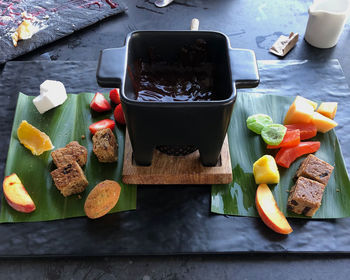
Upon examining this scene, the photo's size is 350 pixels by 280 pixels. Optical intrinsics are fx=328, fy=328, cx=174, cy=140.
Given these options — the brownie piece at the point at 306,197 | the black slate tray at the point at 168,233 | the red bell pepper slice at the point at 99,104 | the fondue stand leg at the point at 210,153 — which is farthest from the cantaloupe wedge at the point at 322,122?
the red bell pepper slice at the point at 99,104

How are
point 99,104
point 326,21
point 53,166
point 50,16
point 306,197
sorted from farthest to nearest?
point 50,16 → point 326,21 → point 99,104 → point 53,166 → point 306,197

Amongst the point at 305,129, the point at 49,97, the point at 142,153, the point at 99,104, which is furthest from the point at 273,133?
the point at 49,97

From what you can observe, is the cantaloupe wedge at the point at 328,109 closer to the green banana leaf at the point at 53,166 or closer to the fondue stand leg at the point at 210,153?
the fondue stand leg at the point at 210,153

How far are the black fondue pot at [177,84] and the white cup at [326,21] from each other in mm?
1155

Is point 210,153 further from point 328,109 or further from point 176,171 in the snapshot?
point 328,109

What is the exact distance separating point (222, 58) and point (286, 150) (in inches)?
22.5

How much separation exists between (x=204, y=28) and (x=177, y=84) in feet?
4.21

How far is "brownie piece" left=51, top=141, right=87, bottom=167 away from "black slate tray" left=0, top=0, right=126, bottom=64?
1.09 m

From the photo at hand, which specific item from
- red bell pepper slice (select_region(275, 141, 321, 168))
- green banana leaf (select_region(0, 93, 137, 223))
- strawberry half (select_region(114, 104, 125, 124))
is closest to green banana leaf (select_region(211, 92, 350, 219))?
red bell pepper slice (select_region(275, 141, 321, 168))

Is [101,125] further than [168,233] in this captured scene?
Yes

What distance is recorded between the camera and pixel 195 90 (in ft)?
4.84

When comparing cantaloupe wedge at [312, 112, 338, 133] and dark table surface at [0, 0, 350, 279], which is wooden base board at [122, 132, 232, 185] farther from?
cantaloupe wedge at [312, 112, 338, 133]

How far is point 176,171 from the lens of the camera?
1.52m

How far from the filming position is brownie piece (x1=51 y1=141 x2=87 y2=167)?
61.3 inches
